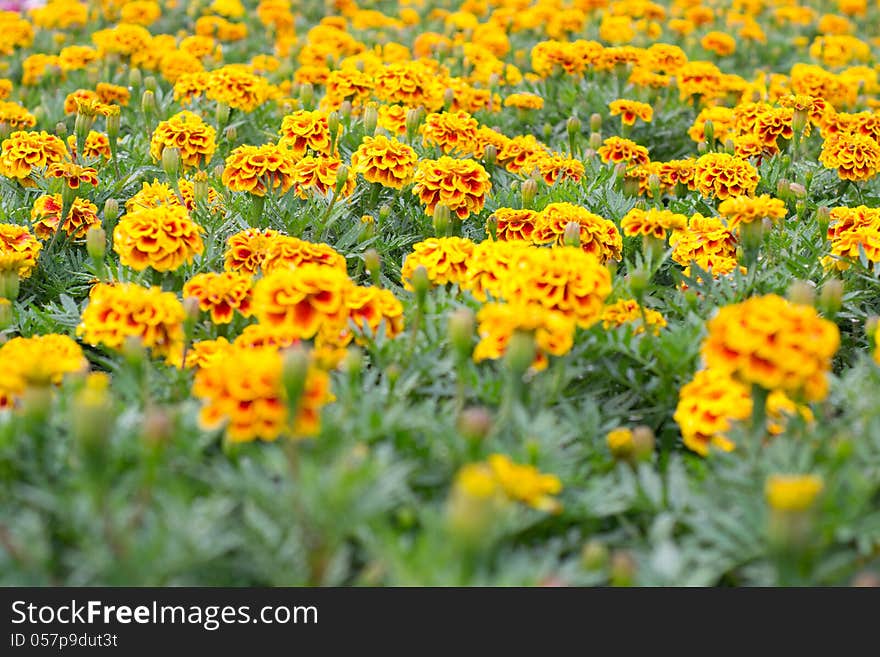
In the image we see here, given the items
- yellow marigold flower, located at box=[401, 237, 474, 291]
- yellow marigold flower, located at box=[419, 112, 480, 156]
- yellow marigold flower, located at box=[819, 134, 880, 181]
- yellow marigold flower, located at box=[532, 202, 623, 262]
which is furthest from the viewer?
yellow marigold flower, located at box=[419, 112, 480, 156]

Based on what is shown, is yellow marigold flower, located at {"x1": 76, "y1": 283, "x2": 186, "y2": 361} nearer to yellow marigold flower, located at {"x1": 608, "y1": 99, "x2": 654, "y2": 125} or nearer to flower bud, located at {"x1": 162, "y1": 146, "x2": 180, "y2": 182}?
flower bud, located at {"x1": 162, "y1": 146, "x2": 180, "y2": 182}

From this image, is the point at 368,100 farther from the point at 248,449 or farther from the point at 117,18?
the point at 117,18

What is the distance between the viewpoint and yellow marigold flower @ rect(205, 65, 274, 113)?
3363mm

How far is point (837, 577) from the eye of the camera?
146cm

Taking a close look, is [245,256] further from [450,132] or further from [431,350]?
[450,132]

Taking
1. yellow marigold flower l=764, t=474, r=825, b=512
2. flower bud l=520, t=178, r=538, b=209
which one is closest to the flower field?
yellow marigold flower l=764, t=474, r=825, b=512

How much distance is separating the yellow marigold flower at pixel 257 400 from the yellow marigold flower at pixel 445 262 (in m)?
0.71

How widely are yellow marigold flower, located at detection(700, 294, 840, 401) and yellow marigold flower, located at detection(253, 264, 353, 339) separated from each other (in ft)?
2.17

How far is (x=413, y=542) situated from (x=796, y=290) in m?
0.83

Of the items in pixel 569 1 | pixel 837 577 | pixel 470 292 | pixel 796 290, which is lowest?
pixel 837 577

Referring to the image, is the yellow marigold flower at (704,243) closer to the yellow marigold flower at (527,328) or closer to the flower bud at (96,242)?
the yellow marigold flower at (527,328)

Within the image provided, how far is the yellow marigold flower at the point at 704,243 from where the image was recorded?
8.38 feet

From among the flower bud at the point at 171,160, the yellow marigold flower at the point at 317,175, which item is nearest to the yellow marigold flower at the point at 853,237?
the yellow marigold flower at the point at 317,175

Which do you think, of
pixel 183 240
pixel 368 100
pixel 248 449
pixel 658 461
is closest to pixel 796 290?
pixel 658 461
